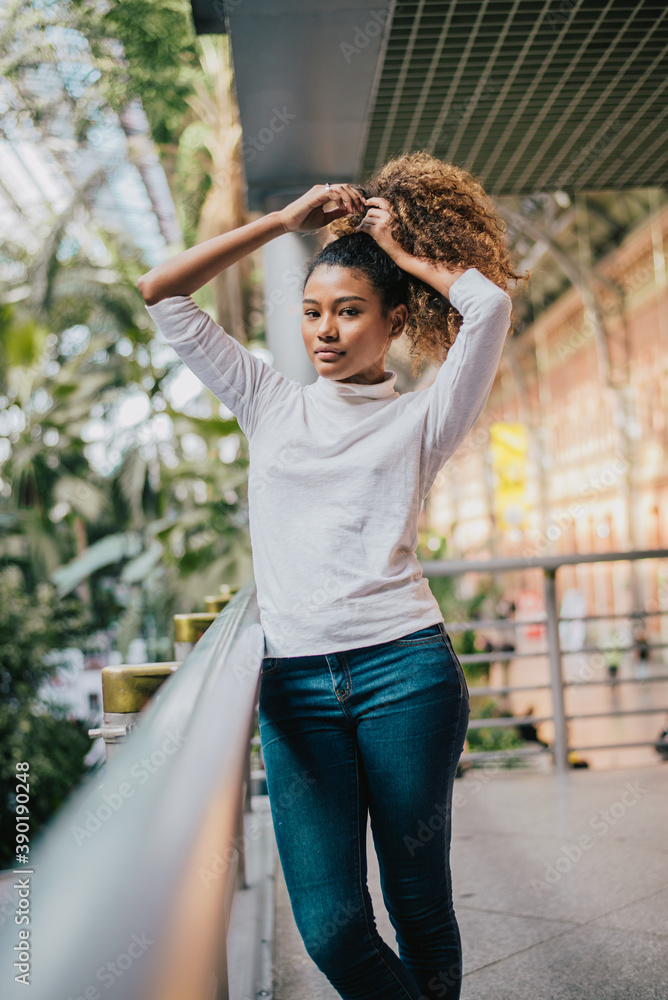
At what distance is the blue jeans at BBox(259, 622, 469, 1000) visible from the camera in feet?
4.17

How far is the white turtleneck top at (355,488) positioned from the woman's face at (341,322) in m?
0.04

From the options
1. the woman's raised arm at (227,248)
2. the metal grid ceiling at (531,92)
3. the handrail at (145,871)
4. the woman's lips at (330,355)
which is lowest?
the handrail at (145,871)

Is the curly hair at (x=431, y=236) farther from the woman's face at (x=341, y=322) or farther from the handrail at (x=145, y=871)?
the handrail at (x=145, y=871)

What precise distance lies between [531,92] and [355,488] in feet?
9.50

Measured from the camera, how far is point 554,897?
2.49 meters

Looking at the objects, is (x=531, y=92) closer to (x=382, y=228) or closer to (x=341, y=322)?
(x=382, y=228)

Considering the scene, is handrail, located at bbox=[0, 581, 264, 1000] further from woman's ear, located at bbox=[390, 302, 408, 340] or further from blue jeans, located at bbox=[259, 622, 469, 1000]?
woman's ear, located at bbox=[390, 302, 408, 340]

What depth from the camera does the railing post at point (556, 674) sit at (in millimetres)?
4105

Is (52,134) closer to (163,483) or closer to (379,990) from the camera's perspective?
(163,483)

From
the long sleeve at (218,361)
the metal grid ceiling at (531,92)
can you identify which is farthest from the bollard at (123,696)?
the metal grid ceiling at (531,92)

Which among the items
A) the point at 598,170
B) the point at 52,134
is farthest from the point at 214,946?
the point at 52,134

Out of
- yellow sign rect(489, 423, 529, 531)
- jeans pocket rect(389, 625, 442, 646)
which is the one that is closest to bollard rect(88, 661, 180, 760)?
jeans pocket rect(389, 625, 442, 646)

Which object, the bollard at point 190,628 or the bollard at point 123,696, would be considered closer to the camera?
the bollard at point 123,696

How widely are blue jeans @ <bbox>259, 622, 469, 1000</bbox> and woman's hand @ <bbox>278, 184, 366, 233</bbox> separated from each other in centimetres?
69
